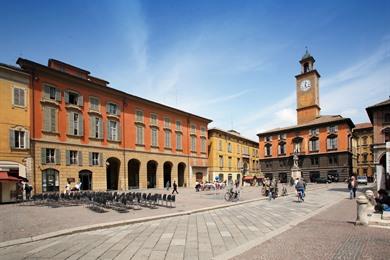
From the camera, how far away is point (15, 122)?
25297 millimetres

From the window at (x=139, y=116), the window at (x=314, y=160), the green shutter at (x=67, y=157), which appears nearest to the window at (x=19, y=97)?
the green shutter at (x=67, y=157)

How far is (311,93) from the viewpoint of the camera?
230ft

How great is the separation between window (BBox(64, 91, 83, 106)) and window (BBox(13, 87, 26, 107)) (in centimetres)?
454

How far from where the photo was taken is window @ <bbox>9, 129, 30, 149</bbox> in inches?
977

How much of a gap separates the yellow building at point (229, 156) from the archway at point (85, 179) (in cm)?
2526

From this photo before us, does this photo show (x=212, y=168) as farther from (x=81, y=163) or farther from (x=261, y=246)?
(x=261, y=246)

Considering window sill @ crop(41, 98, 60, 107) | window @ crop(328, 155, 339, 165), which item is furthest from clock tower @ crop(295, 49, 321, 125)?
window sill @ crop(41, 98, 60, 107)

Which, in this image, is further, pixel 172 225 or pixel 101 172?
pixel 101 172

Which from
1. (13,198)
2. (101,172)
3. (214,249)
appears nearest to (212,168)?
(101,172)

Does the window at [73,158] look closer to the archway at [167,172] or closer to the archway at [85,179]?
the archway at [85,179]

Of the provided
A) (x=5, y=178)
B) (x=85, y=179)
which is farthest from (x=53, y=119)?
(x=5, y=178)

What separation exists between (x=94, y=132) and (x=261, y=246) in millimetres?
28169

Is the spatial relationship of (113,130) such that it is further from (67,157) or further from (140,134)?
(67,157)

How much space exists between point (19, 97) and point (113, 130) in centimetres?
1150
